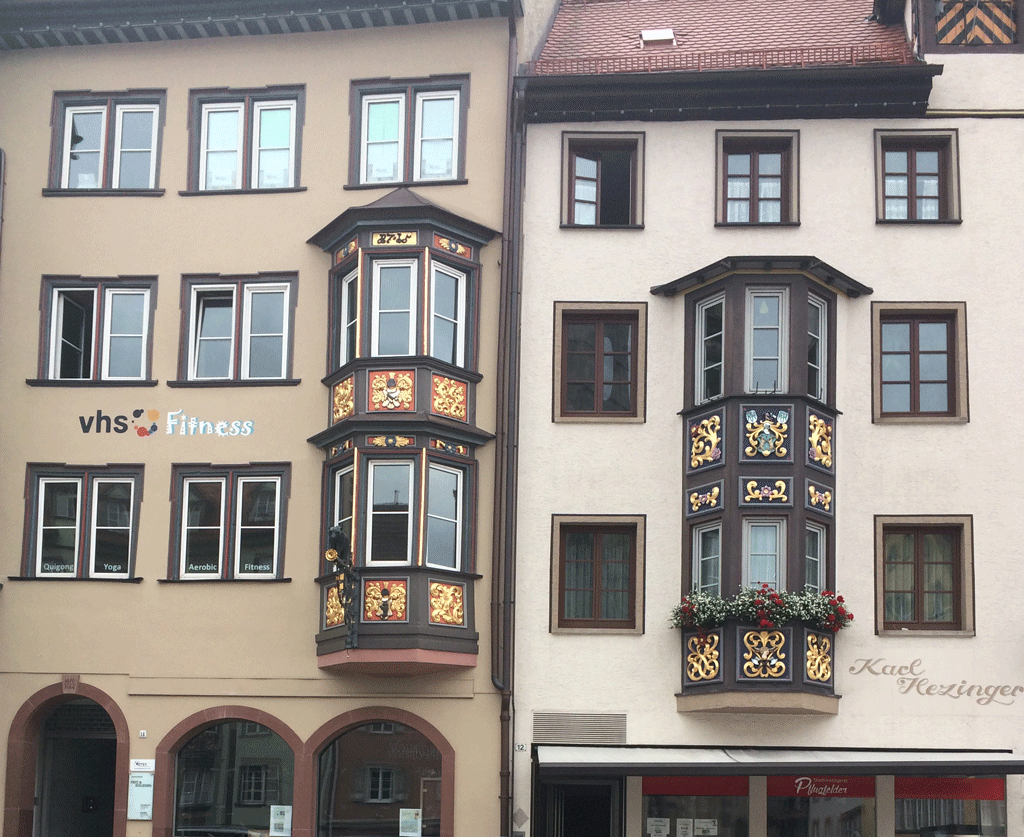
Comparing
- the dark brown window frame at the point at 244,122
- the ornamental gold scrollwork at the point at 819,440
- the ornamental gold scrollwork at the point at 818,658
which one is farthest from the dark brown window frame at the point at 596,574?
the dark brown window frame at the point at 244,122

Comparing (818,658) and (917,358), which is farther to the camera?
(917,358)

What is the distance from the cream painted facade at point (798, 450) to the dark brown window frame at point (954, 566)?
100 millimetres

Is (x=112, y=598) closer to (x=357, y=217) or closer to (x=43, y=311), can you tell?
(x=43, y=311)

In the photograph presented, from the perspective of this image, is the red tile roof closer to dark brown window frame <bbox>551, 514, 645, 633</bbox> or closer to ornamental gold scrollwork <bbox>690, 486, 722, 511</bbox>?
ornamental gold scrollwork <bbox>690, 486, 722, 511</bbox>

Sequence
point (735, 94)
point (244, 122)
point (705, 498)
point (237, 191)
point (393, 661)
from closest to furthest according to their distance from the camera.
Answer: point (393, 661) → point (705, 498) → point (735, 94) → point (237, 191) → point (244, 122)

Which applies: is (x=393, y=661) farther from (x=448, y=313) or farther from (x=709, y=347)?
(x=709, y=347)

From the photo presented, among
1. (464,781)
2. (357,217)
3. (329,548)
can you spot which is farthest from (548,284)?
(464,781)

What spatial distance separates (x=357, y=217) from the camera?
2367 centimetres

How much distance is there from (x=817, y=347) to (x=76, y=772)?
12.6 m

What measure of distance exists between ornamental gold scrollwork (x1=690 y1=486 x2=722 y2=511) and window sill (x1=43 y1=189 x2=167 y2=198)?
357 inches

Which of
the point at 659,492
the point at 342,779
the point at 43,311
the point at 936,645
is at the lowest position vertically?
the point at 342,779

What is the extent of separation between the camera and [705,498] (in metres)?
22.9

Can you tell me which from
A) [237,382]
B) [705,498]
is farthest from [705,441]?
[237,382]

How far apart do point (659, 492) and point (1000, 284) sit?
5.58 meters
